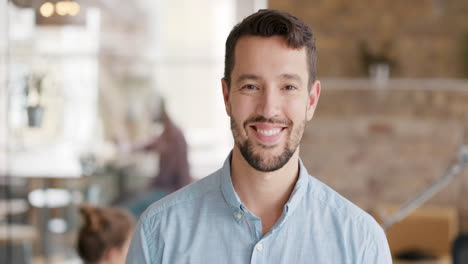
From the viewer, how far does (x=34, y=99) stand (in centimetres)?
347

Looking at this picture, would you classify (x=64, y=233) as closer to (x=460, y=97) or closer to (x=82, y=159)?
(x=82, y=159)

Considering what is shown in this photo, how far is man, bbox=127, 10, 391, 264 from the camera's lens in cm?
136

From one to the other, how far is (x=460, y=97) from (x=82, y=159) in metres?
3.14

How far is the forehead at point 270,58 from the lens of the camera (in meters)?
1.36

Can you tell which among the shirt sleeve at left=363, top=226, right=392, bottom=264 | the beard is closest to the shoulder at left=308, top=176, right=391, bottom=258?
the shirt sleeve at left=363, top=226, right=392, bottom=264

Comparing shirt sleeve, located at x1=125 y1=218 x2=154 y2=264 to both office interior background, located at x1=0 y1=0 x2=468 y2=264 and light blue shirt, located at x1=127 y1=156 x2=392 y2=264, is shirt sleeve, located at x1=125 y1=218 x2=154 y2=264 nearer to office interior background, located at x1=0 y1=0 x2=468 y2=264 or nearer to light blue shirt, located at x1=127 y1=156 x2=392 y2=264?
light blue shirt, located at x1=127 y1=156 x2=392 y2=264

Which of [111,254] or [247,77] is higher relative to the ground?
[247,77]

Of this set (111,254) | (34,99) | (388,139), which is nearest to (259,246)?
(111,254)

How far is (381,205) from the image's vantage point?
6.10 meters

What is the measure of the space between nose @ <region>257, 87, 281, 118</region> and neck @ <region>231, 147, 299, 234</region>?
11 cm

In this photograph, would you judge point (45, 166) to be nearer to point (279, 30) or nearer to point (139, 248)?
point (139, 248)

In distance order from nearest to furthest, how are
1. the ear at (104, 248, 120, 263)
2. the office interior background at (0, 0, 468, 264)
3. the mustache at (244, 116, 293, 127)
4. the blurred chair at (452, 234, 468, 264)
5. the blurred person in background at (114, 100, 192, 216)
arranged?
1. the mustache at (244, 116, 293, 127)
2. the ear at (104, 248, 120, 263)
3. the office interior background at (0, 0, 468, 264)
4. the blurred chair at (452, 234, 468, 264)
5. the blurred person in background at (114, 100, 192, 216)

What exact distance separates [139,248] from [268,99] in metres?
0.35

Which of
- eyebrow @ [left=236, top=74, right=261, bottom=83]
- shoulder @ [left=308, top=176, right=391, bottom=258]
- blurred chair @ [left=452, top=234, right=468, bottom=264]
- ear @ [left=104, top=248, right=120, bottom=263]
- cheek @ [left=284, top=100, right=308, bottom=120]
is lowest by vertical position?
blurred chair @ [left=452, top=234, right=468, bottom=264]
